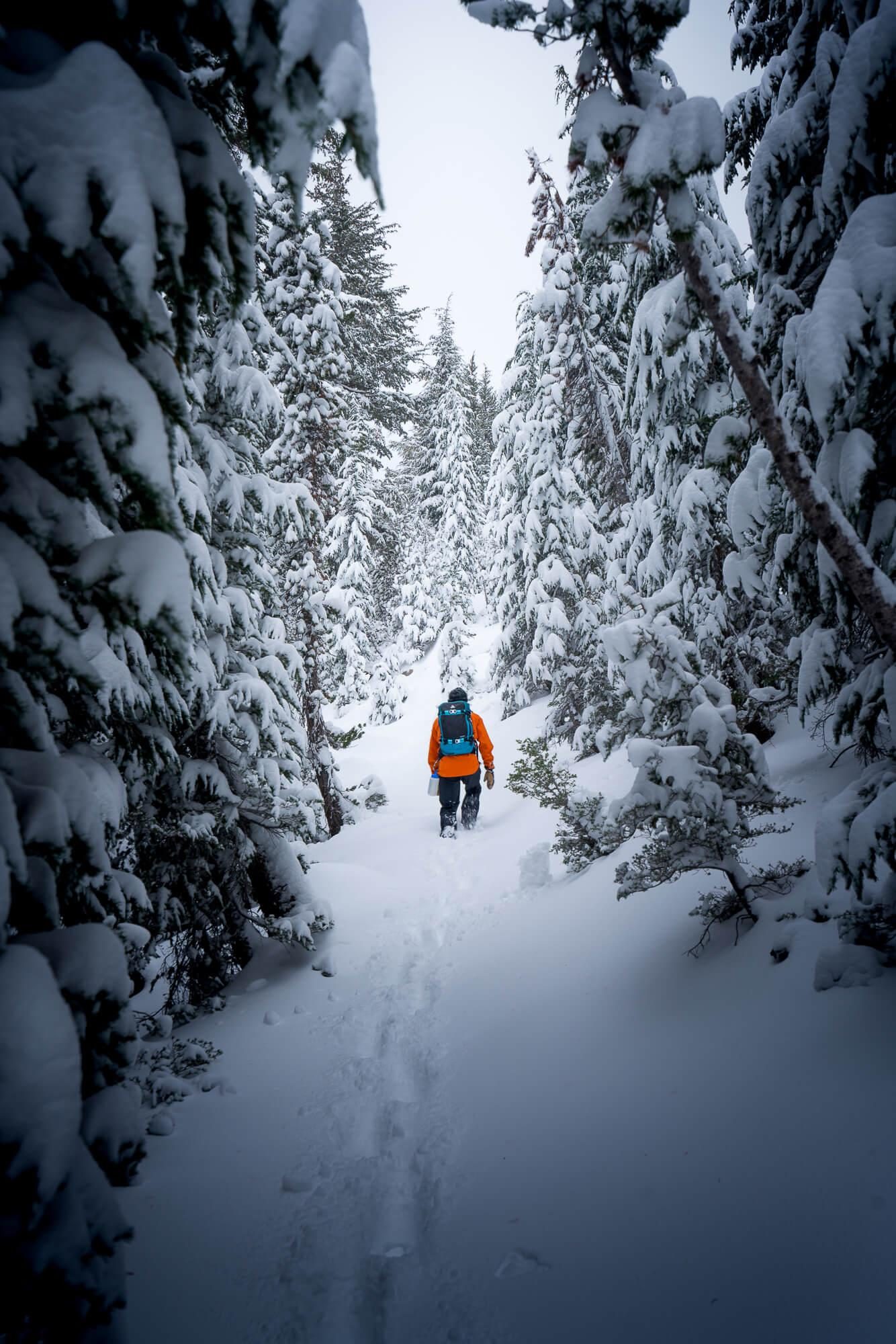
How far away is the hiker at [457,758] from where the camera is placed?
37.0 feet

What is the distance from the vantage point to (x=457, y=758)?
11297 millimetres

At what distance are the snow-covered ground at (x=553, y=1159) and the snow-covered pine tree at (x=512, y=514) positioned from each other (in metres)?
12.4

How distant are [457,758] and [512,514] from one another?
816 centimetres

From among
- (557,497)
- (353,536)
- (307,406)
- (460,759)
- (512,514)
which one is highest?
(353,536)

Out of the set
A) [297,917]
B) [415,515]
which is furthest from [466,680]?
[297,917]

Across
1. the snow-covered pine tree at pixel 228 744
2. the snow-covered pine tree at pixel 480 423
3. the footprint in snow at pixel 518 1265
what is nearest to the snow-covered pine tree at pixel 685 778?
the footprint in snow at pixel 518 1265

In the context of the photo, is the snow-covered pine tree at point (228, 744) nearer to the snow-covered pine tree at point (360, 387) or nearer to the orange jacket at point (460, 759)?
the orange jacket at point (460, 759)

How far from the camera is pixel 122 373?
1766 mm

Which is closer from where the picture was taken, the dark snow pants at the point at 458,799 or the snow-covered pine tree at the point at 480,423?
the dark snow pants at the point at 458,799

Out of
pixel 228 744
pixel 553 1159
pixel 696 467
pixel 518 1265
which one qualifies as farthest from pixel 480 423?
pixel 518 1265

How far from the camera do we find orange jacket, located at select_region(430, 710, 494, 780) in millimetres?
11273

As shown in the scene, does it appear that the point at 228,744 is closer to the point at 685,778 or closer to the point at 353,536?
the point at 685,778

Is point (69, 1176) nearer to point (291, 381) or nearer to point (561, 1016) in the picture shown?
point (561, 1016)

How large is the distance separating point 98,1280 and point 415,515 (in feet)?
99.8
